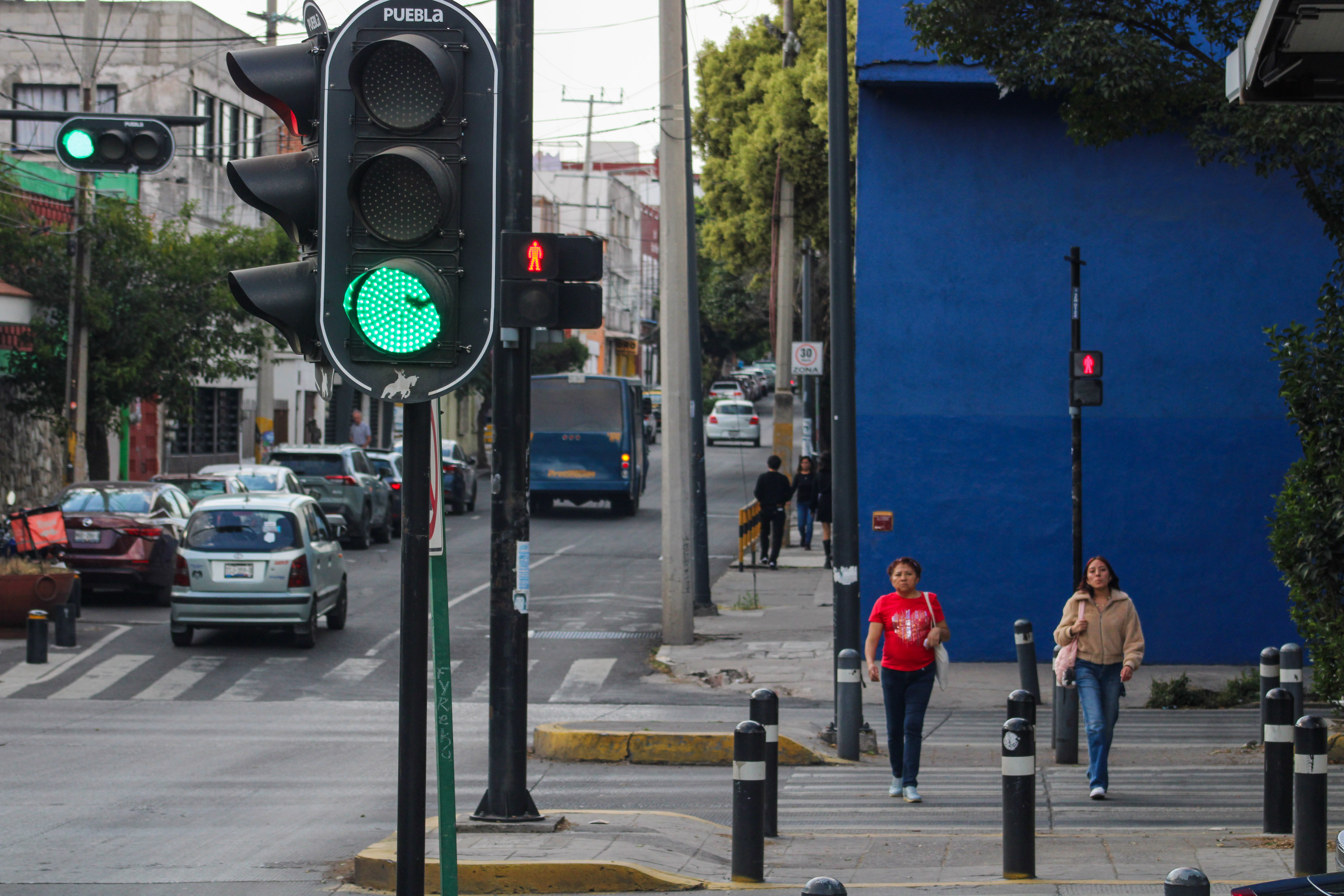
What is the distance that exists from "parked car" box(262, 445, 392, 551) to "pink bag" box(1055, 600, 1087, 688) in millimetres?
19125

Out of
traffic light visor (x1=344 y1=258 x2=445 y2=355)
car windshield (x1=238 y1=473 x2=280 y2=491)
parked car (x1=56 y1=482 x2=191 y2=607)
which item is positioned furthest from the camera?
car windshield (x1=238 y1=473 x2=280 y2=491)

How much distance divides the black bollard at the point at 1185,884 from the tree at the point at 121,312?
24.9 meters

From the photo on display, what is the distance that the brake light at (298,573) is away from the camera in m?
17.2

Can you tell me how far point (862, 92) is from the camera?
16750mm

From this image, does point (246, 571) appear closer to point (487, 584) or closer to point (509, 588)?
point (487, 584)

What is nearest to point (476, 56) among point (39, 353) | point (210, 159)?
point (39, 353)

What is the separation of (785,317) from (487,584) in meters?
10.5

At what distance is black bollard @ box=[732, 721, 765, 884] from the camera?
24.9 ft

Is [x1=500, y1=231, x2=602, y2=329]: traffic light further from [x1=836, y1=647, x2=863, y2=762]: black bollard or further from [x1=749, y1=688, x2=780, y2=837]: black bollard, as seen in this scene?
[x1=836, y1=647, x2=863, y2=762]: black bollard

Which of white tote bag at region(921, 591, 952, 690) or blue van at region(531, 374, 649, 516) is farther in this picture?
blue van at region(531, 374, 649, 516)

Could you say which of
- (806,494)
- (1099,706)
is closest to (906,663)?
(1099,706)

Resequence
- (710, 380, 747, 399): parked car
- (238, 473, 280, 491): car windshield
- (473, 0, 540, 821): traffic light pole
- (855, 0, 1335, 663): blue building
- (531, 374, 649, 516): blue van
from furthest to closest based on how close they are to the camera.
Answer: (710, 380, 747, 399): parked car
(531, 374, 649, 516): blue van
(238, 473, 280, 491): car windshield
(855, 0, 1335, 663): blue building
(473, 0, 540, 821): traffic light pole

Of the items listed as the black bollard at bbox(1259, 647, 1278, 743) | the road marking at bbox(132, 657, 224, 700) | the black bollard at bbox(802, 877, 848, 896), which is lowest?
the road marking at bbox(132, 657, 224, 700)

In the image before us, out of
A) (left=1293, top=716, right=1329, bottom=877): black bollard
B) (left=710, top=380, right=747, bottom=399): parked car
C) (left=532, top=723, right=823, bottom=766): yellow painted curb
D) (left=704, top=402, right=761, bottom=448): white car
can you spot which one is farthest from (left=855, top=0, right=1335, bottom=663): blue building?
(left=710, top=380, right=747, bottom=399): parked car
